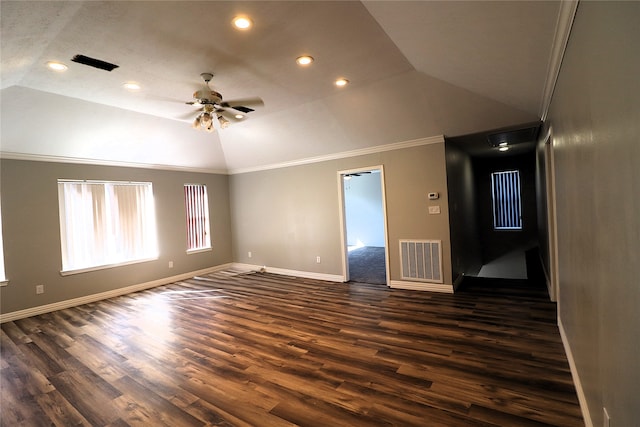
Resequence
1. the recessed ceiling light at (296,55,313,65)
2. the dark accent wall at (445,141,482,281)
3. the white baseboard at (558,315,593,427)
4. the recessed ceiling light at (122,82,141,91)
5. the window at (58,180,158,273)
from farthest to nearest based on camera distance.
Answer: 1. the window at (58,180,158,273)
2. the dark accent wall at (445,141,482,281)
3. the recessed ceiling light at (122,82,141,91)
4. the recessed ceiling light at (296,55,313,65)
5. the white baseboard at (558,315,593,427)

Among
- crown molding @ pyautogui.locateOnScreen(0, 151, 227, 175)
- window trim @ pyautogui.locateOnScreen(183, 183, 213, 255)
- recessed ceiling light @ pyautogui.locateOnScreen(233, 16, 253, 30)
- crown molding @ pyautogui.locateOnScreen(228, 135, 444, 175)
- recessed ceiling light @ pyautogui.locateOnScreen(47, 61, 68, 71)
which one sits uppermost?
recessed ceiling light @ pyautogui.locateOnScreen(47, 61, 68, 71)

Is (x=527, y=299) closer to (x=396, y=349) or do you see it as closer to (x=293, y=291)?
(x=396, y=349)

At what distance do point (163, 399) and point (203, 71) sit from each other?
308 cm

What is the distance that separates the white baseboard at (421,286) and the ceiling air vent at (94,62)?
4.75 m

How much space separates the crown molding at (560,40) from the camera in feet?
5.34

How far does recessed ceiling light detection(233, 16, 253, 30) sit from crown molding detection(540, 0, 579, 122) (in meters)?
2.06

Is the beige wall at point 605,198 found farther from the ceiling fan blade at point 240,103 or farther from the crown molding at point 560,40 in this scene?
the ceiling fan blade at point 240,103

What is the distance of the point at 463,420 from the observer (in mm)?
1867

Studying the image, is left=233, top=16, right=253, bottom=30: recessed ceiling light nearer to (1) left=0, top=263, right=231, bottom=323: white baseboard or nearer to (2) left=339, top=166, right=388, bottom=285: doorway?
(1) left=0, top=263, right=231, bottom=323: white baseboard

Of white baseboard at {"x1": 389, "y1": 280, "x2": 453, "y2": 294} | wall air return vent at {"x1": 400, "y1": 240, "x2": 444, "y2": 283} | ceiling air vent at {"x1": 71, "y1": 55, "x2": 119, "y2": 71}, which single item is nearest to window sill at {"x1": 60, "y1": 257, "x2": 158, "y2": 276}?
ceiling air vent at {"x1": 71, "y1": 55, "x2": 119, "y2": 71}

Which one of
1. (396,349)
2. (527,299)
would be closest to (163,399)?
(396,349)

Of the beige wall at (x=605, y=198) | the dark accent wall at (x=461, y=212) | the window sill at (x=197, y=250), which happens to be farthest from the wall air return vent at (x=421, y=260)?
the window sill at (x=197, y=250)

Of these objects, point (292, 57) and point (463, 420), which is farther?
point (292, 57)

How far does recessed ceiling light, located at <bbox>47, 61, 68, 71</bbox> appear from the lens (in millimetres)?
2793
